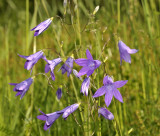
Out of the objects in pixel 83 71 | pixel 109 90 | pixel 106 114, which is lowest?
pixel 106 114

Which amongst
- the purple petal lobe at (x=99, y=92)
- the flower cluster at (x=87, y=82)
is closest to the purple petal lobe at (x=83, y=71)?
the flower cluster at (x=87, y=82)

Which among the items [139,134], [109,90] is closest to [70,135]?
[139,134]

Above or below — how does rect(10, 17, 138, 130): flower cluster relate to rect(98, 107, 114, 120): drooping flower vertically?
above

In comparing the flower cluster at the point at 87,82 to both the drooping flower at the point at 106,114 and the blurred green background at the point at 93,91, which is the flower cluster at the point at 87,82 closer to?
the drooping flower at the point at 106,114

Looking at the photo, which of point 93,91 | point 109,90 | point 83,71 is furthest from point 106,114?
point 93,91

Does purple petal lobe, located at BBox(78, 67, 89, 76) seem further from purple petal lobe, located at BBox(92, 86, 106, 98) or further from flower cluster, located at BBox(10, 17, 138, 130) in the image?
purple petal lobe, located at BBox(92, 86, 106, 98)

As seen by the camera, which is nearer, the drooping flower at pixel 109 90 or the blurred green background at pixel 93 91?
the drooping flower at pixel 109 90

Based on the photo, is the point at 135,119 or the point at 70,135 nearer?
the point at 70,135

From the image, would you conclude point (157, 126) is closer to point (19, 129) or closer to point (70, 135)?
point (70, 135)

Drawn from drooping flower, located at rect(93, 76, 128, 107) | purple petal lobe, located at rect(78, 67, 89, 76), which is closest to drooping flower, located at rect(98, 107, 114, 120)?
drooping flower, located at rect(93, 76, 128, 107)

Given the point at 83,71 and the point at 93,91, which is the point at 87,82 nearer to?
the point at 83,71

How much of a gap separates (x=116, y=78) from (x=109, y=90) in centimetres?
105

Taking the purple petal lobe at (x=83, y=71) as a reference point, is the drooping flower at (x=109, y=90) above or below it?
below

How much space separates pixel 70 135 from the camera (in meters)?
1.95
